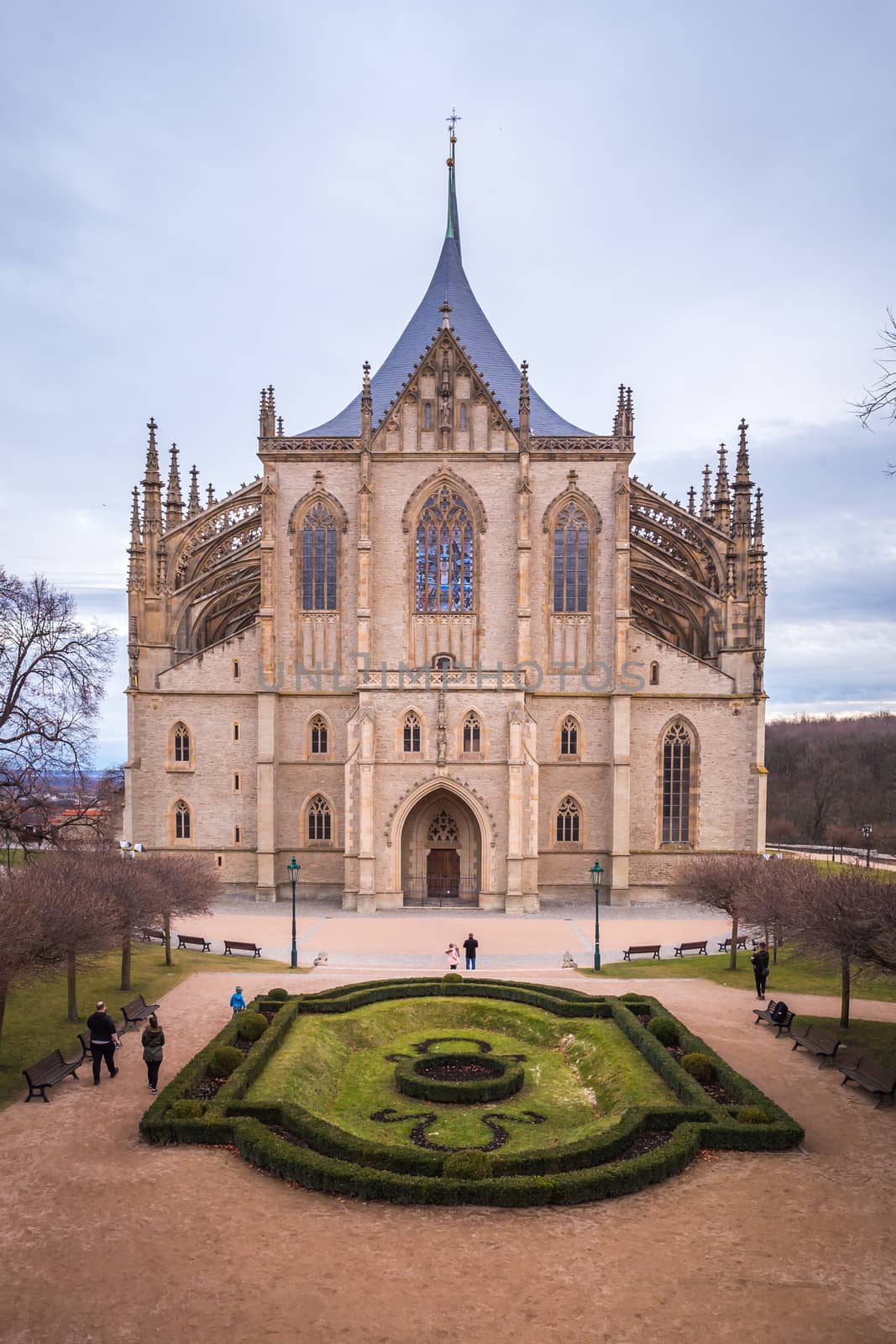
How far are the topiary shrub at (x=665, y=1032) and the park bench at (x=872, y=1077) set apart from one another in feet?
11.1

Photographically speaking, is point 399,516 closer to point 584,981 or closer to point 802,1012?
point 584,981

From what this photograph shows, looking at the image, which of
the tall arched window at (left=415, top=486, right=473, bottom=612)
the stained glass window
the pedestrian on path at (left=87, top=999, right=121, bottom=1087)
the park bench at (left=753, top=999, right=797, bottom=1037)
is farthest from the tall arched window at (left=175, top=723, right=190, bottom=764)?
the park bench at (left=753, top=999, right=797, bottom=1037)

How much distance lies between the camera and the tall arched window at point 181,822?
40562mm

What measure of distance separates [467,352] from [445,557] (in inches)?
425

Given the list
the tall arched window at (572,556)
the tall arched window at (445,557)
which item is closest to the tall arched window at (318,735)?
the tall arched window at (445,557)

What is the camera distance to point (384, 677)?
126 ft

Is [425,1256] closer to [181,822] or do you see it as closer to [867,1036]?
[867,1036]

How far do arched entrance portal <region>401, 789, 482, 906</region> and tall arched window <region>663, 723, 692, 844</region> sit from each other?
8887mm

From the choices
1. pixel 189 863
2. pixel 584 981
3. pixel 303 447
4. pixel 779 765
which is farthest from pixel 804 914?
pixel 779 765

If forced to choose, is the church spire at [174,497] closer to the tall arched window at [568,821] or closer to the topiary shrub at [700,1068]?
the tall arched window at [568,821]

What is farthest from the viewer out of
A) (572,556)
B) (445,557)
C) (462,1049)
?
(572,556)

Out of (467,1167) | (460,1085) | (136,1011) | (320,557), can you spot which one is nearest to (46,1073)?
(136,1011)

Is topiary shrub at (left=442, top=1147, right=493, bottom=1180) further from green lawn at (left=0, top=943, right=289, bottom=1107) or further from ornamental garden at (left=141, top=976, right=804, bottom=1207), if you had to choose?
green lawn at (left=0, top=943, right=289, bottom=1107)

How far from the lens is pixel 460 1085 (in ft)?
57.4
